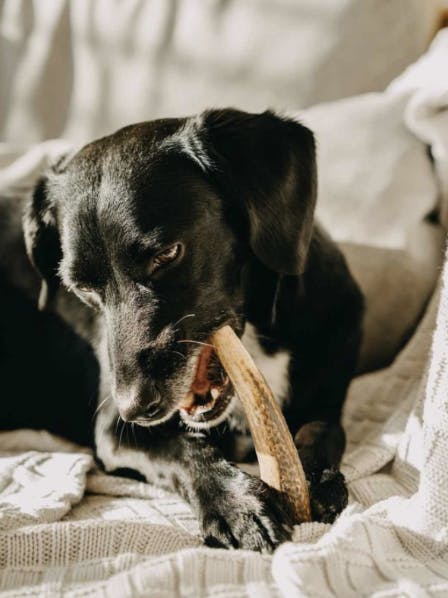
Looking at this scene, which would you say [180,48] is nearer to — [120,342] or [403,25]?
[403,25]

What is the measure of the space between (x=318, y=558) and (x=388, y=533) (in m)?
0.16

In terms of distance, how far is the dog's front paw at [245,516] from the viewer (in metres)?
1.10

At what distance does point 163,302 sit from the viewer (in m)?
1.29

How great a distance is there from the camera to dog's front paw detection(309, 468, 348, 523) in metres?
1.20

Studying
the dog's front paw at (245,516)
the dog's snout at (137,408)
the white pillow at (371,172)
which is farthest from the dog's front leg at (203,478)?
the white pillow at (371,172)

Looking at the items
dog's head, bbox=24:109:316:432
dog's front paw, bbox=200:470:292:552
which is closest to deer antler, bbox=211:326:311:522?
dog's front paw, bbox=200:470:292:552

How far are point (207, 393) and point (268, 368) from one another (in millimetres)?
220

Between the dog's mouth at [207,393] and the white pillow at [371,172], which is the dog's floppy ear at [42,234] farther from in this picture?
the white pillow at [371,172]

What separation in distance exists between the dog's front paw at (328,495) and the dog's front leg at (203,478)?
0.09 m

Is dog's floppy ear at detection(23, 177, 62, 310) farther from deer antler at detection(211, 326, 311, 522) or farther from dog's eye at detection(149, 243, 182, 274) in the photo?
deer antler at detection(211, 326, 311, 522)

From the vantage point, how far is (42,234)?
1599 millimetres

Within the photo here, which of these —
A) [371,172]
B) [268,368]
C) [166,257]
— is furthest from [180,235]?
[371,172]

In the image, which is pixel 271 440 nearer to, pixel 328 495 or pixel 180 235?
pixel 328 495

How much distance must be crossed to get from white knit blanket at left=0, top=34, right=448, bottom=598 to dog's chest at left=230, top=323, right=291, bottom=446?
0.65 ft
